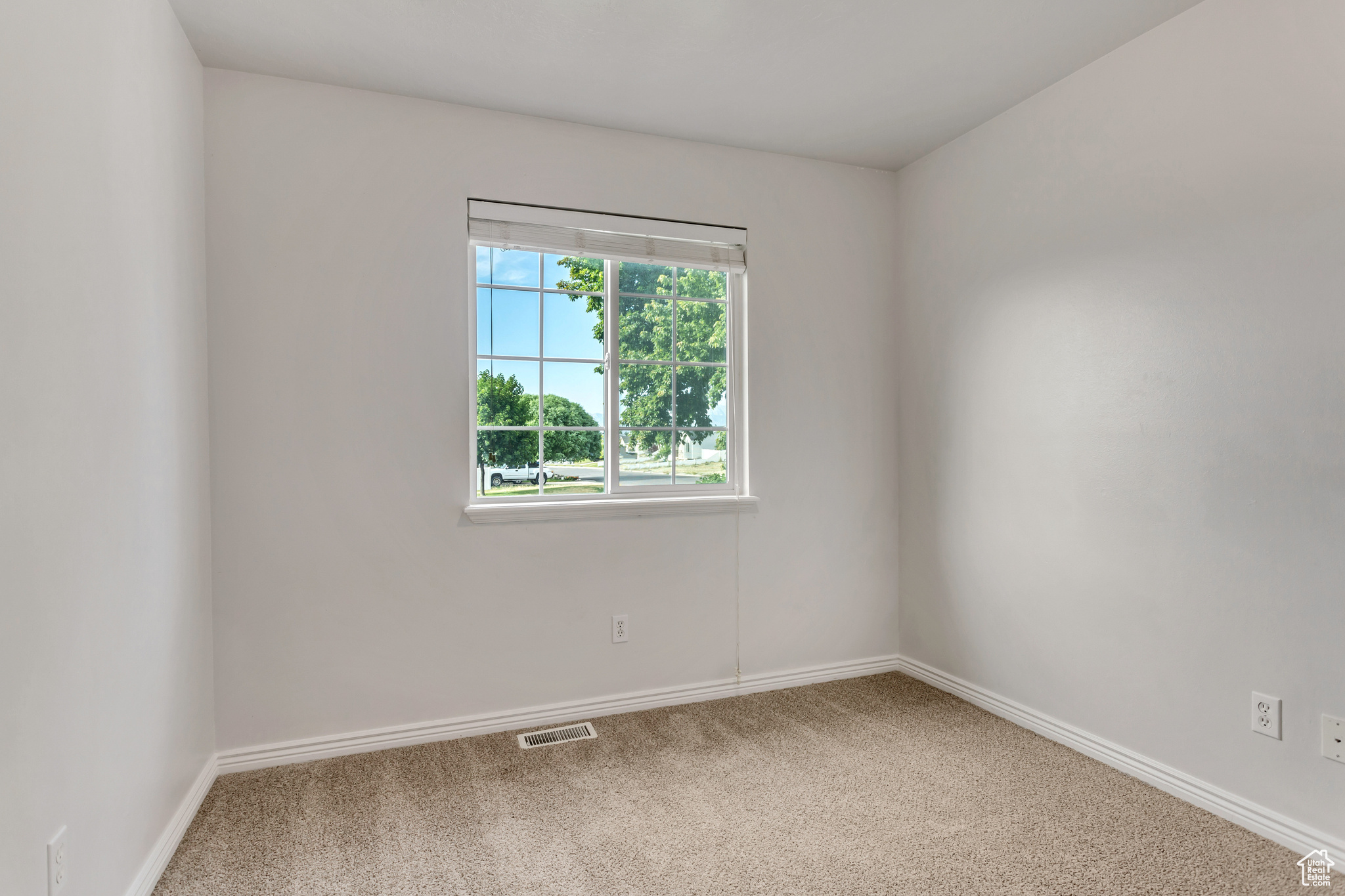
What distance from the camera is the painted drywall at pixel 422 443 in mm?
2467

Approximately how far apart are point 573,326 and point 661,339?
0.41 metres

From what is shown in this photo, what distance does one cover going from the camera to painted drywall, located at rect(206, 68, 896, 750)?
2467mm

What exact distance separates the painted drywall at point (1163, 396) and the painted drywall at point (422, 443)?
0.74m

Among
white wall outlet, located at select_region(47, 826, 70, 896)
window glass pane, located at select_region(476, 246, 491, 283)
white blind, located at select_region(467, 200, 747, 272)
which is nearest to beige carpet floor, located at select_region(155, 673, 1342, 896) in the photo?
white wall outlet, located at select_region(47, 826, 70, 896)

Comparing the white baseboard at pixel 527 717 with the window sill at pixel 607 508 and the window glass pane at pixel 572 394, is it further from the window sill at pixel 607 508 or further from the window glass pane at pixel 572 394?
the window glass pane at pixel 572 394

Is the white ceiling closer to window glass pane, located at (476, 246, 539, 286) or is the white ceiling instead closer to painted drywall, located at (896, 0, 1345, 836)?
painted drywall, located at (896, 0, 1345, 836)

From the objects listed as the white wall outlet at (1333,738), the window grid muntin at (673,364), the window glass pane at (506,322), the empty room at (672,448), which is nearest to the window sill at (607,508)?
the empty room at (672,448)

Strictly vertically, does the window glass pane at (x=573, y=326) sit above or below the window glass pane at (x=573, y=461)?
above

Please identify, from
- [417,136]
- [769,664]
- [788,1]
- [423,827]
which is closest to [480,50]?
[417,136]

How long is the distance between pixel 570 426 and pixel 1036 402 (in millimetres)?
1878

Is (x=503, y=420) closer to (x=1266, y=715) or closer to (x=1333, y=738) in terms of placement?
(x=1266, y=715)

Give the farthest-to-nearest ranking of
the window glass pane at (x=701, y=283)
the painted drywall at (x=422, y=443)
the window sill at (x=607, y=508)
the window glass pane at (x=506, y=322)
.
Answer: the window glass pane at (x=701, y=283) → the window glass pane at (x=506, y=322) → the window sill at (x=607, y=508) → the painted drywall at (x=422, y=443)

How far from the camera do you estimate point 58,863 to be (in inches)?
53.4

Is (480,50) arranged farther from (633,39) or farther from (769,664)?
(769,664)
